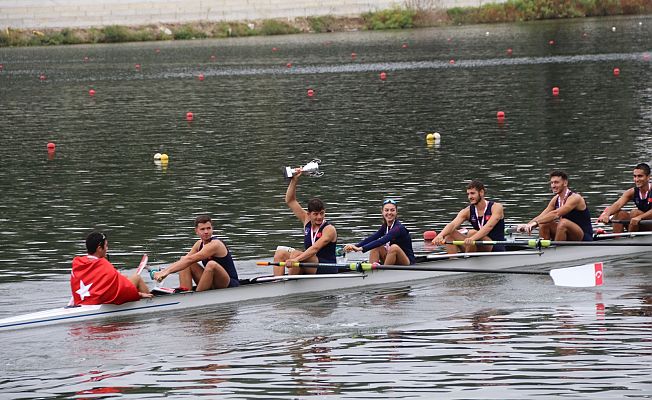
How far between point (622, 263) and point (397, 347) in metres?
5.75

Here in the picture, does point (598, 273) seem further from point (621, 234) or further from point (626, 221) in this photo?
point (626, 221)

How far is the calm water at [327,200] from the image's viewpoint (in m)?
12.5

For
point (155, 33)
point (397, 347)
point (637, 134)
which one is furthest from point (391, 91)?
point (155, 33)

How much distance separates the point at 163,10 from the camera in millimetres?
86750

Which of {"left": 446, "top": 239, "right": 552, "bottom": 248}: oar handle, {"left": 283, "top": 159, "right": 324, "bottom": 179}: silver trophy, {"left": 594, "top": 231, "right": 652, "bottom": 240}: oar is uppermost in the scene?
{"left": 283, "top": 159, "right": 324, "bottom": 179}: silver trophy

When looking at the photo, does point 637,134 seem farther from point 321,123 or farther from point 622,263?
point 622,263

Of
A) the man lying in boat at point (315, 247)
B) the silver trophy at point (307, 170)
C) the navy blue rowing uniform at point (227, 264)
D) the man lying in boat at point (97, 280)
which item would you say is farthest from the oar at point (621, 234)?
the man lying in boat at point (97, 280)

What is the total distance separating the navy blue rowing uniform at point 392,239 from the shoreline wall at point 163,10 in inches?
2779

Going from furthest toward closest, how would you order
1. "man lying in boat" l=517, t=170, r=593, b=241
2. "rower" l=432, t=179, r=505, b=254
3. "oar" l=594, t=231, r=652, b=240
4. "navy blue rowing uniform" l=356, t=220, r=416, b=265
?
"oar" l=594, t=231, r=652, b=240 → "man lying in boat" l=517, t=170, r=593, b=241 → "rower" l=432, t=179, r=505, b=254 → "navy blue rowing uniform" l=356, t=220, r=416, b=265

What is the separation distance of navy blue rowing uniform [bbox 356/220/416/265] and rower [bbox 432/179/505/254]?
2.11ft

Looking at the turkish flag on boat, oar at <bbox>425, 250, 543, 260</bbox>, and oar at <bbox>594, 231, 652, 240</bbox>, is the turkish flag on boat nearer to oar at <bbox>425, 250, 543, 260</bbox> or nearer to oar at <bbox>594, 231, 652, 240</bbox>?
oar at <bbox>425, 250, 543, 260</bbox>

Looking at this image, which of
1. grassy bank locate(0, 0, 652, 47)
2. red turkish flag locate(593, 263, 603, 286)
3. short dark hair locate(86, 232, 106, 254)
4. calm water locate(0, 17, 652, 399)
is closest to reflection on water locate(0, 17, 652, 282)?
calm water locate(0, 17, 652, 399)

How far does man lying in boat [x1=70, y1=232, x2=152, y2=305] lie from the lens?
1453 cm

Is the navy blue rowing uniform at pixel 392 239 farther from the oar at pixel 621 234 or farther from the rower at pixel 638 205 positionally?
the rower at pixel 638 205
